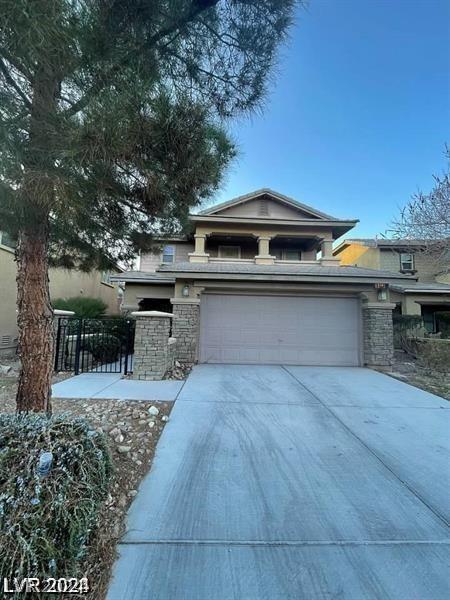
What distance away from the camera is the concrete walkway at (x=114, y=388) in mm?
5659

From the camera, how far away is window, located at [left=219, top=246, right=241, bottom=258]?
47.6 ft

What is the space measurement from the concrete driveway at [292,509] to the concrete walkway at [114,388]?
3.57ft

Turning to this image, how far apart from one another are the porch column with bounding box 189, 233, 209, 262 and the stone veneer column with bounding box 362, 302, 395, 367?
6.51m

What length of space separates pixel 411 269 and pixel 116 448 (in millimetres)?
18950

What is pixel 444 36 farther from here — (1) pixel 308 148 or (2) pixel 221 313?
(2) pixel 221 313

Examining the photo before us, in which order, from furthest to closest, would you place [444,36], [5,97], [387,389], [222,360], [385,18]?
[222,360] < [444,36] < [387,389] < [385,18] < [5,97]

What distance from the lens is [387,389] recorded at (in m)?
6.74

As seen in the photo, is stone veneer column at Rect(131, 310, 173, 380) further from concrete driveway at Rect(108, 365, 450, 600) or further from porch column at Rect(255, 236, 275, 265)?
porch column at Rect(255, 236, 275, 265)

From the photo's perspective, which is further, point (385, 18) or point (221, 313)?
point (221, 313)

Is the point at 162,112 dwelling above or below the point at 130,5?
below

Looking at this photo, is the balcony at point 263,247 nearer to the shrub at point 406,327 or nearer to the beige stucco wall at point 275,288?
the beige stucco wall at point 275,288

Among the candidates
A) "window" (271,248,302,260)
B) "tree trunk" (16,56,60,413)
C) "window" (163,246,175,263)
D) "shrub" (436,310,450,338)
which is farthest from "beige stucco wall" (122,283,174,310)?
"shrub" (436,310,450,338)

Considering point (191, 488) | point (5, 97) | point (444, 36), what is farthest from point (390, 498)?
point (444, 36)

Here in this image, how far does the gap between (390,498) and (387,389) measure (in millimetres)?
4470
